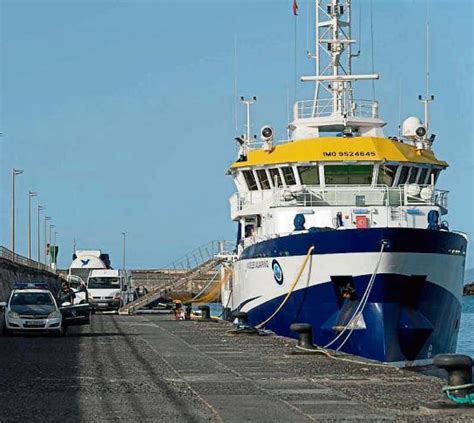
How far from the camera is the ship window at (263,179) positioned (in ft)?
125

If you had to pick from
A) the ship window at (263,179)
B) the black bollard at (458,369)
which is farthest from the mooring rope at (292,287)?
the black bollard at (458,369)

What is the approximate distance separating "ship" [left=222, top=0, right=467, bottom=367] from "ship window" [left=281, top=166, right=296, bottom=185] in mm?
44

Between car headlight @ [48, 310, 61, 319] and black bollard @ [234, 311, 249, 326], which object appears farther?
black bollard @ [234, 311, 249, 326]

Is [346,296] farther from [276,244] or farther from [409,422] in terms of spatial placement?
[409,422]

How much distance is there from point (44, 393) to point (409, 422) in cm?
591

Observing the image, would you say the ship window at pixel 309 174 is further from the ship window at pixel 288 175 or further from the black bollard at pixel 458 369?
the black bollard at pixel 458 369

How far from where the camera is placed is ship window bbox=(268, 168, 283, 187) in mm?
36969

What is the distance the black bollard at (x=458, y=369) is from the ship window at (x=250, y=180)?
23689 millimetres

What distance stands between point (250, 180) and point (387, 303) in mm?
10952

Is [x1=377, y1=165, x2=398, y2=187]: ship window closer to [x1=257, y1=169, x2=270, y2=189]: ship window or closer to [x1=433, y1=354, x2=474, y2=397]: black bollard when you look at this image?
[x1=257, y1=169, x2=270, y2=189]: ship window

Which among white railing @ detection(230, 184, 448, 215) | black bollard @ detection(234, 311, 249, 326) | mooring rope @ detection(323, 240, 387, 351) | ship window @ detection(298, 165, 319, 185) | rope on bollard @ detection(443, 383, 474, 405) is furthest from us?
ship window @ detection(298, 165, 319, 185)

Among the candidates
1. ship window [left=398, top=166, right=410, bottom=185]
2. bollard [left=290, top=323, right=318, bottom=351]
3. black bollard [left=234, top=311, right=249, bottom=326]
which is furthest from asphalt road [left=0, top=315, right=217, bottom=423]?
ship window [left=398, top=166, right=410, bottom=185]

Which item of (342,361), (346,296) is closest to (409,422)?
(342,361)

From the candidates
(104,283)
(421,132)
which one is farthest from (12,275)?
(421,132)
